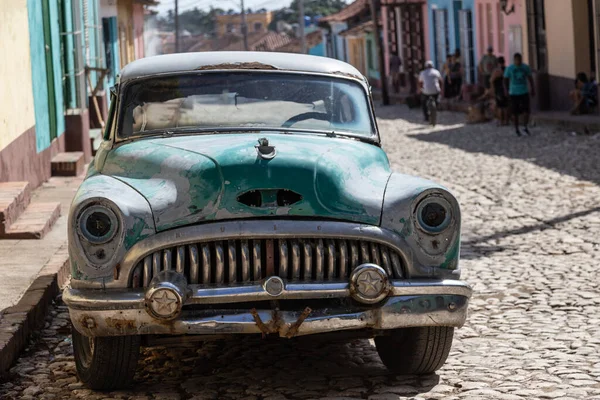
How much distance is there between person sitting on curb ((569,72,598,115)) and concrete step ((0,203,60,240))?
1359 centimetres

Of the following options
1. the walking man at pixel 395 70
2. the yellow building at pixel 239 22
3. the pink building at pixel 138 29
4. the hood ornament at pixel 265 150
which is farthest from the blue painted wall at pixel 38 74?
the yellow building at pixel 239 22

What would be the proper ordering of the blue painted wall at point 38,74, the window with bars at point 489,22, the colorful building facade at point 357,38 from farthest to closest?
the colorful building facade at point 357,38
the window with bars at point 489,22
the blue painted wall at point 38,74

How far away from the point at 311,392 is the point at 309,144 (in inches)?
47.9

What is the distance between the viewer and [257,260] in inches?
201

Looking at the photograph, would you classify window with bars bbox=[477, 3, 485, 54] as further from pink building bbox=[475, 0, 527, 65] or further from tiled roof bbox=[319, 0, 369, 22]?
tiled roof bbox=[319, 0, 369, 22]

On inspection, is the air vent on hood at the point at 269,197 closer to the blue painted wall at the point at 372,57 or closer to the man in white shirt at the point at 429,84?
the man in white shirt at the point at 429,84

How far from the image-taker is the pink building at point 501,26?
28.8 metres

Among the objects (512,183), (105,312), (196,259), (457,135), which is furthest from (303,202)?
(457,135)

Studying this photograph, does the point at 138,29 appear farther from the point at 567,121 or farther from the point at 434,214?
the point at 434,214

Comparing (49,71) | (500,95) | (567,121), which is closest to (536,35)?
(500,95)

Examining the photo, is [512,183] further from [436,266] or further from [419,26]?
[419,26]

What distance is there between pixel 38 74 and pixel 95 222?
396 inches

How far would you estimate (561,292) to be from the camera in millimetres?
7547

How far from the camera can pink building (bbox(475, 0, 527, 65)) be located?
2875 centimetres
